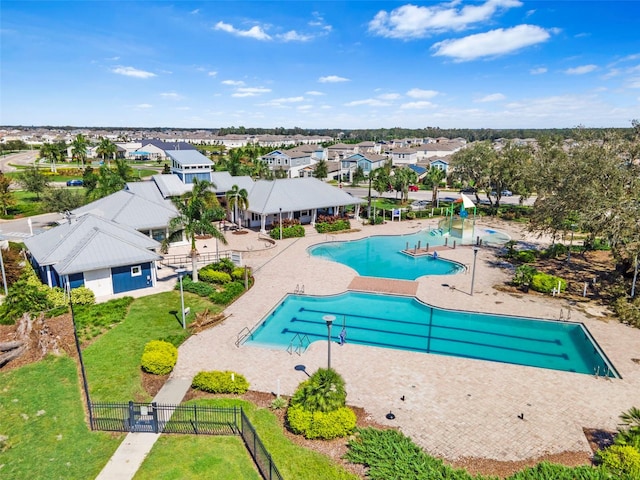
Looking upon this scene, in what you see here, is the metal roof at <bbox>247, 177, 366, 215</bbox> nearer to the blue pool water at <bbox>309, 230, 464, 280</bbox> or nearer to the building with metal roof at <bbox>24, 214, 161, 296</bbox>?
the blue pool water at <bbox>309, 230, 464, 280</bbox>

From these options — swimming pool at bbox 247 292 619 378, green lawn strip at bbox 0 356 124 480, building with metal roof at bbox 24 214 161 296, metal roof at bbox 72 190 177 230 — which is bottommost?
swimming pool at bbox 247 292 619 378

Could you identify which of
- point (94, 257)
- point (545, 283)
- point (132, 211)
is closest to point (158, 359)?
point (94, 257)

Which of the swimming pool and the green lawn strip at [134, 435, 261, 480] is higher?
the green lawn strip at [134, 435, 261, 480]

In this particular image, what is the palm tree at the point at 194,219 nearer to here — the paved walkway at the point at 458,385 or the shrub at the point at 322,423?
the paved walkway at the point at 458,385

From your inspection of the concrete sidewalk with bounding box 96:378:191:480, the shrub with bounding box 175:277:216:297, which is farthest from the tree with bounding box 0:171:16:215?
the concrete sidewalk with bounding box 96:378:191:480

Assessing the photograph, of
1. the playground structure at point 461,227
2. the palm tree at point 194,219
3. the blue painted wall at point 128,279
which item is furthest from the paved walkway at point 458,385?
the playground structure at point 461,227

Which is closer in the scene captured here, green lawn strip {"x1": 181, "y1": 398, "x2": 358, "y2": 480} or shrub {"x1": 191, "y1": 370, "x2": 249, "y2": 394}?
green lawn strip {"x1": 181, "y1": 398, "x2": 358, "y2": 480}

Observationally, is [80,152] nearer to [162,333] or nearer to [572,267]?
[162,333]

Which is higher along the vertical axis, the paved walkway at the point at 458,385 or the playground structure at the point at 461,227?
the playground structure at the point at 461,227
